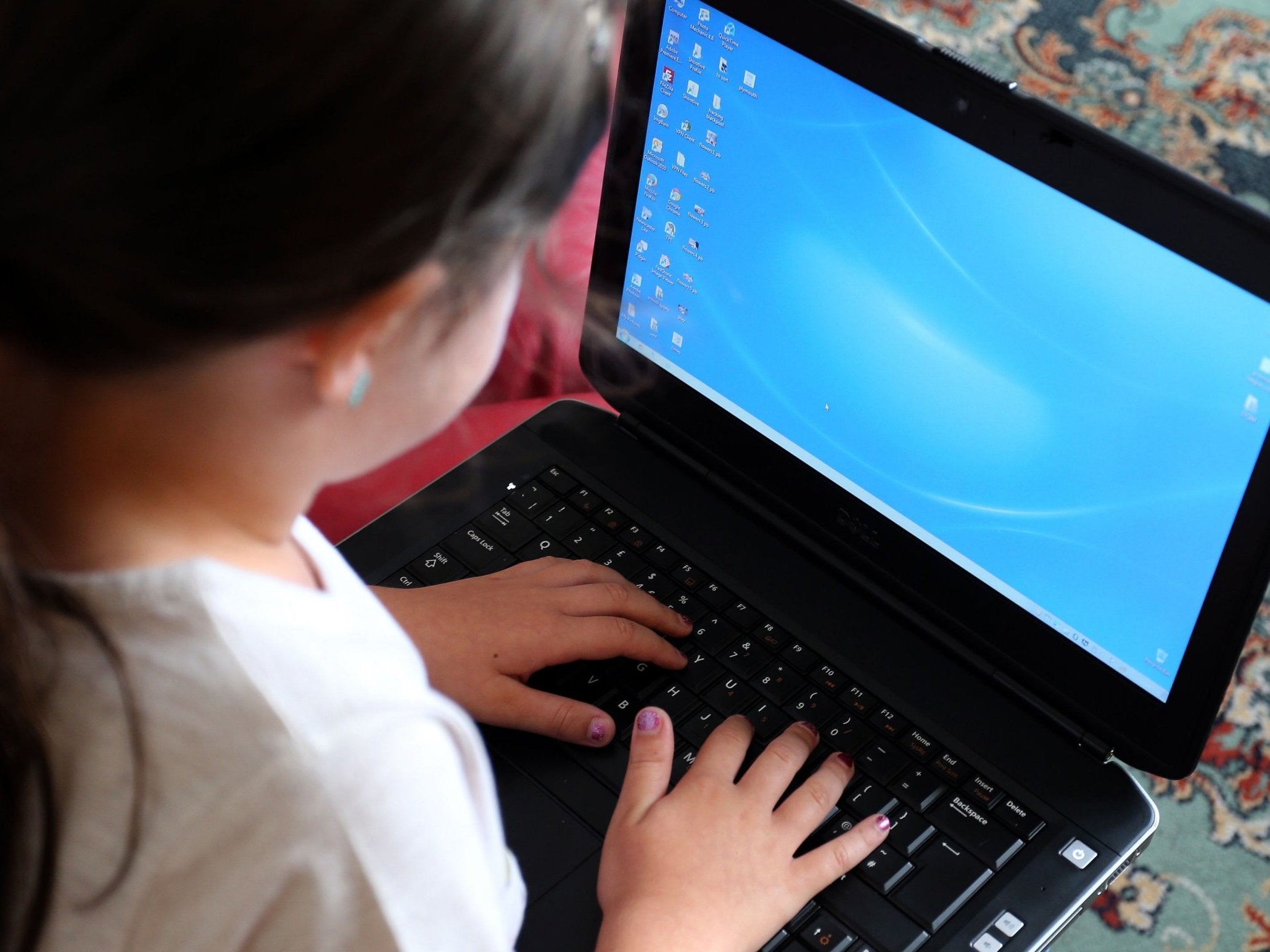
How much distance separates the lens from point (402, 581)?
800mm

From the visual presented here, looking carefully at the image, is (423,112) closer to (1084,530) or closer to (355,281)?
(355,281)

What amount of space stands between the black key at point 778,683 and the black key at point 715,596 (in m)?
0.05

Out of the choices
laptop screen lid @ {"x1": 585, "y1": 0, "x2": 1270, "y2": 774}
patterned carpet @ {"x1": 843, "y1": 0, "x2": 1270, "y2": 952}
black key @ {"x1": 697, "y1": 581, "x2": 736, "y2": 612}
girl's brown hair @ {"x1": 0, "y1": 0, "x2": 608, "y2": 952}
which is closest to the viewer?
girl's brown hair @ {"x1": 0, "y1": 0, "x2": 608, "y2": 952}

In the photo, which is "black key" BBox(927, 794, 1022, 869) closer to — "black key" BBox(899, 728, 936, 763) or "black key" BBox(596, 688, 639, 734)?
"black key" BBox(899, 728, 936, 763)

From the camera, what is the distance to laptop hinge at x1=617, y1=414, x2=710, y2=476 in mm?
836

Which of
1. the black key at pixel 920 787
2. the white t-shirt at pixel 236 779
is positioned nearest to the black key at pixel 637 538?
the black key at pixel 920 787

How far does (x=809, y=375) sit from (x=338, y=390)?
355mm

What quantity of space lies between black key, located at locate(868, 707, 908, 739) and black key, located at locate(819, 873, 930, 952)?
9 centimetres

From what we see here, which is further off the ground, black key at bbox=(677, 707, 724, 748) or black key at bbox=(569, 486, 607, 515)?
black key at bbox=(569, 486, 607, 515)

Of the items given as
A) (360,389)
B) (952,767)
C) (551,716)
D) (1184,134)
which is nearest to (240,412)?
(360,389)

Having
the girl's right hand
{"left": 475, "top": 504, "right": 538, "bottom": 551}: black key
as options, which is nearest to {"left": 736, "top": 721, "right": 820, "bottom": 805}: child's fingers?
the girl's right hand

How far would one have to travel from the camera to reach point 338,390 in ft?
1.42

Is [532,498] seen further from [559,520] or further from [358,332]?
[358,332]

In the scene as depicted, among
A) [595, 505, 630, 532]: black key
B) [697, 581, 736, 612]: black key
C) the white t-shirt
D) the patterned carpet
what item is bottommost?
the patterned carpet
